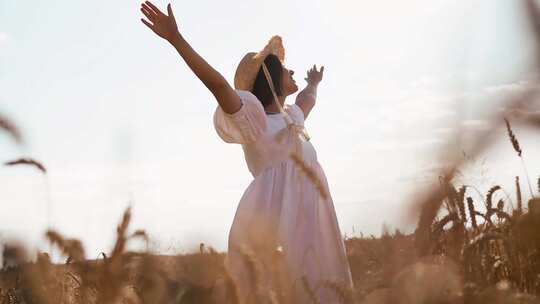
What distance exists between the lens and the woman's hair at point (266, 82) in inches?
165

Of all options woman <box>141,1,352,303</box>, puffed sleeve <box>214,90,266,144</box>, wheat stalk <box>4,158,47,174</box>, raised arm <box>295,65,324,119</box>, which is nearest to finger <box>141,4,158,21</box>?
woman <box>141,1,352,303</box>

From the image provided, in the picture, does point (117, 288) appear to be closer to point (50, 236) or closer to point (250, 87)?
point (50, 236)

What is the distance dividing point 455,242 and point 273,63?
310 centimetres

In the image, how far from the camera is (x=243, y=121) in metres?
3.46

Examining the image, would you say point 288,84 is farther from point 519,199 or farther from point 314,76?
point 519,199

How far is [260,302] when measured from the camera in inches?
33.7

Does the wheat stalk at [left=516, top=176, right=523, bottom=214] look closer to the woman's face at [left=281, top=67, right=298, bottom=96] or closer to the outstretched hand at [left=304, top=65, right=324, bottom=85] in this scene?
the woman's face at [left=281, top=67, right=298, bottom=96]

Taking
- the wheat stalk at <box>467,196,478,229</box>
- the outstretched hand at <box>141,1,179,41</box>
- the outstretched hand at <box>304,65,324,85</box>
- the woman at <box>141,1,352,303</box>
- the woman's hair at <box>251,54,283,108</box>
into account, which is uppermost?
the outstretched hand at <box>304,65,324,85</box>

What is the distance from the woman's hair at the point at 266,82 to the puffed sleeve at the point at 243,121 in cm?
55

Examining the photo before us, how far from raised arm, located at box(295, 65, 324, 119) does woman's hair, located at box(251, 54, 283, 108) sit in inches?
23.8

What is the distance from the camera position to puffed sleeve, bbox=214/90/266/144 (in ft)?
11.2

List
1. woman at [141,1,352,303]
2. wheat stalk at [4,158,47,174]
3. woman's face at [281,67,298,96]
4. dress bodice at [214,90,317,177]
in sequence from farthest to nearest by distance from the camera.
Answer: woman's face at [281,67,298,96] < dress bodice at [214,90,317,177] < woman at [141,1,352,303] < wheat stalk at [4,158,47,174]

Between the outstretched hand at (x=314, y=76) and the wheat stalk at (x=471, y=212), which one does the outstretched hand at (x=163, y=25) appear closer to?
the wheat stalk at (x=471, y=212)

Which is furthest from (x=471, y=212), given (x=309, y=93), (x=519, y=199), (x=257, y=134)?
(x=309, y=93)
